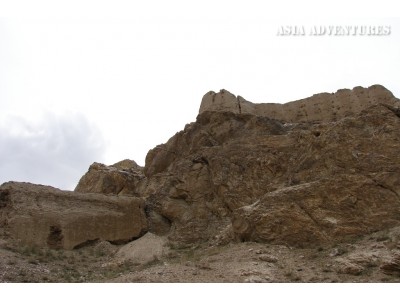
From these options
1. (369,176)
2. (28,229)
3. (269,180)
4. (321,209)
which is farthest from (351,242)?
(28,229)

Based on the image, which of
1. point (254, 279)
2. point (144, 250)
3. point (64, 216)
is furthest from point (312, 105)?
point (254, 279)

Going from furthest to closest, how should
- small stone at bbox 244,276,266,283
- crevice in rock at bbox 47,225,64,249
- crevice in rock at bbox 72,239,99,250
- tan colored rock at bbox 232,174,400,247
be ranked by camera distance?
crevice in rock at bbox 72,239,99,250 < crevice in rock at bbox 47,225,64,249 < tan colored rock at bbox 232,174,400,247 < small stone at bbox 244,276,266,283

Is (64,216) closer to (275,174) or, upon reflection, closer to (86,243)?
(86,243)

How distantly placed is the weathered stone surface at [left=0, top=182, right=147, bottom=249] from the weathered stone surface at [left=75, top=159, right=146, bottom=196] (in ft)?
12.6

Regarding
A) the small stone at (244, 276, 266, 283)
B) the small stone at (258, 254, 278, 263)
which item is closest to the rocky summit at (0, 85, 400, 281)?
the small stone at (258, 254, 278, 263)

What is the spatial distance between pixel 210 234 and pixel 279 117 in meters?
8.44

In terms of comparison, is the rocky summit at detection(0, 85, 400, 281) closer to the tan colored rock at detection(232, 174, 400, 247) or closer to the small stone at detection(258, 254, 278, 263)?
the tan colored rock at detection(232, 174, 400, 247)

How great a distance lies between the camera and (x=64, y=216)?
19.5m

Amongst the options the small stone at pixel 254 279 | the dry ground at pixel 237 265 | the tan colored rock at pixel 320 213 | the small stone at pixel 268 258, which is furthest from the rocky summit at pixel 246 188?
the small stone at pixel 254 279

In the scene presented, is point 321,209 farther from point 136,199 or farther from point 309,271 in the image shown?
point 136,199

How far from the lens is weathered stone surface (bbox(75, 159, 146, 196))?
25516mm

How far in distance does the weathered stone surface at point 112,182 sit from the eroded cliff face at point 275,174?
0.06 m

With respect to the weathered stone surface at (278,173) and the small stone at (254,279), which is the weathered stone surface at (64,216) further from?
the small stone at (254,279)

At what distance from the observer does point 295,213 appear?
15961 mm
